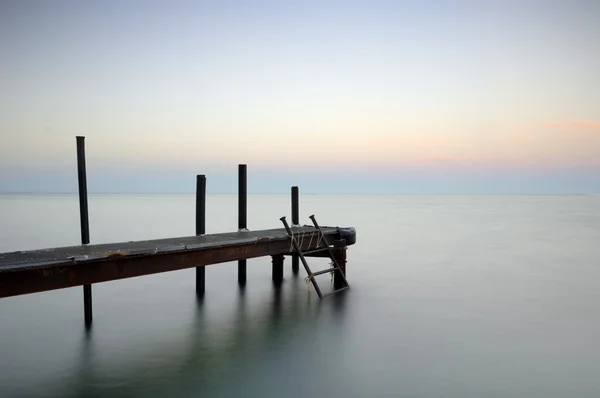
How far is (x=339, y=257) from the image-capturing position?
14156mm

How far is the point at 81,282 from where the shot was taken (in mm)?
7090

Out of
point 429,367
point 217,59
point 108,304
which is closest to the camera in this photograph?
point 429,367

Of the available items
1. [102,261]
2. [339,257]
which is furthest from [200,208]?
[102,261]

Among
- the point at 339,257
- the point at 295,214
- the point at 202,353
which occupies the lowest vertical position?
the point at 202,353

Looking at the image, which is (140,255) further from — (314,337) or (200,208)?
(200,208)

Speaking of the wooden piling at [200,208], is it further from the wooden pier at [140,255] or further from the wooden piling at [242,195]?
the wooden piling at [242,195]

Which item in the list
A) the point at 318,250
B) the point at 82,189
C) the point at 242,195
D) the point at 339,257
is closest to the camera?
the point at 82,189

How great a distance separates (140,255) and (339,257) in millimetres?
7124

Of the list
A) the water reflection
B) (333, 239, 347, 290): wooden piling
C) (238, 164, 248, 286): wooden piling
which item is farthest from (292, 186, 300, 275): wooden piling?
the water reflection

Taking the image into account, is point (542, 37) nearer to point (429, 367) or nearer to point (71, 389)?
point (429, 367)

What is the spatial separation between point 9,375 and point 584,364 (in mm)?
8910

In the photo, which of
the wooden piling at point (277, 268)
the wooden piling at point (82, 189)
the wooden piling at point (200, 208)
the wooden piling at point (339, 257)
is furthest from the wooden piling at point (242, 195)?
the wooden piling at point (82, 189)

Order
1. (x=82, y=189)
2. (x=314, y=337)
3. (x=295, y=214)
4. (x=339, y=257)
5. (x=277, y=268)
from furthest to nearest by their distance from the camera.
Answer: (x=295, y=214)
(x=277, y=268)
(x=339, y=257)
(x=82, y=189)
(x=314, y=337)

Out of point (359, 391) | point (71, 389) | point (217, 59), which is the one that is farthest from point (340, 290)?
point (217, 59)
